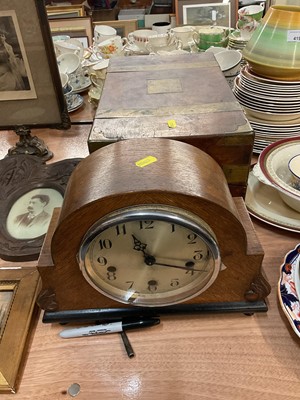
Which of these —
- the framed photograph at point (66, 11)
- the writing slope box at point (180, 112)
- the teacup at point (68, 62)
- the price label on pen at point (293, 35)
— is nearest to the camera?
the writing slope box at point (180, 112)

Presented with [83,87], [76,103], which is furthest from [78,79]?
[76,103]

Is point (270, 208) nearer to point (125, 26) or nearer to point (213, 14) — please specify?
point (213, 14)

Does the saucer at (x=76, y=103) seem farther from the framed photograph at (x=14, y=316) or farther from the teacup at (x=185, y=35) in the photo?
the framed photograph at (x=14, y=316)

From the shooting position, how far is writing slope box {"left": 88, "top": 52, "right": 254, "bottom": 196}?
2.33 feet

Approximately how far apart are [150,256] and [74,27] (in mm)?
1851

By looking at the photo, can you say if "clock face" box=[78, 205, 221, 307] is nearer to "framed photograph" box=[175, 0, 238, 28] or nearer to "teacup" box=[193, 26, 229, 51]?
"teacup" box=[193, 26, 229, 51]

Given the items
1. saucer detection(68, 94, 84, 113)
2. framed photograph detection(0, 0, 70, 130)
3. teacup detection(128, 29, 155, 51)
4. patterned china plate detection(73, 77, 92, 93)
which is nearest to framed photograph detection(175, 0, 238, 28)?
teacup detection(128, 29, 155, 51)

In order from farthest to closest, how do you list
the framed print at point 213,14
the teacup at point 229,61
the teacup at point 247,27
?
1. the framed print at point 213,14
2. the teacup at point 247,27
3. the teacup at point 229,61

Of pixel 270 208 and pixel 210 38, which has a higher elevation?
pixel 210 38

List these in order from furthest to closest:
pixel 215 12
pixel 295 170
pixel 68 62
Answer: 1. pixel 215 12
2. pixel 68 62
3. pixel 295 170

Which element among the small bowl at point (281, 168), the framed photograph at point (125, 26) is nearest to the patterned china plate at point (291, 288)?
the small bowl at point (281, 168)

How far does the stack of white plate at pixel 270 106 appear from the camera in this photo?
3.16 feet

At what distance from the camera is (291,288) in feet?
2.13

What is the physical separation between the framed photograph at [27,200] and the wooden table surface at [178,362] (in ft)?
0.59
